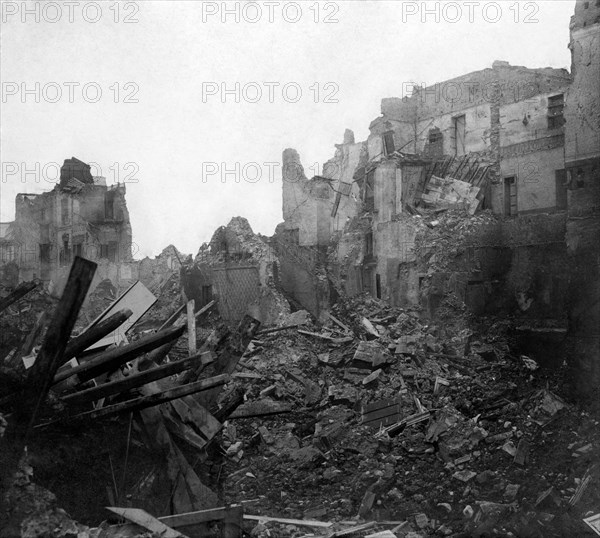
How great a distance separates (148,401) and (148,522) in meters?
1.21

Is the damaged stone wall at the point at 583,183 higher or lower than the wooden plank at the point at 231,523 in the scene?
higher

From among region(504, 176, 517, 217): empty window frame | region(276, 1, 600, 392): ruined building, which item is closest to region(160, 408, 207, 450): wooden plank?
region(276, 1, 600, 392): ruined building

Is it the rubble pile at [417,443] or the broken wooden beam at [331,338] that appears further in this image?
the broken wooden beam at [331,338]

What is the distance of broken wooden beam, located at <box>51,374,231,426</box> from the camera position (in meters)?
5.22

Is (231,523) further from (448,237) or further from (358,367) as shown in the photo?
(448,237)

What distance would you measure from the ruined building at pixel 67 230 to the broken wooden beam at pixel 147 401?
26815 mm

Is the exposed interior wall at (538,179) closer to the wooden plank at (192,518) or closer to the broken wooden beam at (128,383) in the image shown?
the broken wooden beam at (128,383)

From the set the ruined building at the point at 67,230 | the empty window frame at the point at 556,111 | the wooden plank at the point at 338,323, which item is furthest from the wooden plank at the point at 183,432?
the ruined building at the point at 67,230

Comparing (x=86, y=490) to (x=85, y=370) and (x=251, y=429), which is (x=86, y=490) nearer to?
(x=85, y=370)

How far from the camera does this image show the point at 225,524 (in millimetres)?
5305

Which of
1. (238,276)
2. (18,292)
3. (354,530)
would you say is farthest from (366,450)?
(238,276)

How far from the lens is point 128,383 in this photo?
5.34 m

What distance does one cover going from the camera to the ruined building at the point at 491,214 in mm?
12305

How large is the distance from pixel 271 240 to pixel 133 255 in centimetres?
1467
